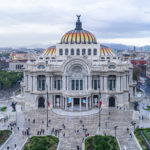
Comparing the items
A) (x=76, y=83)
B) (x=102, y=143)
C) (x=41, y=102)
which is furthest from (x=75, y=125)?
(x=41, y=102)

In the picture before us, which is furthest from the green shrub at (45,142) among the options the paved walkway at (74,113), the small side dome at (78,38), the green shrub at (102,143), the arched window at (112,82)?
the small side dome at (78,38)

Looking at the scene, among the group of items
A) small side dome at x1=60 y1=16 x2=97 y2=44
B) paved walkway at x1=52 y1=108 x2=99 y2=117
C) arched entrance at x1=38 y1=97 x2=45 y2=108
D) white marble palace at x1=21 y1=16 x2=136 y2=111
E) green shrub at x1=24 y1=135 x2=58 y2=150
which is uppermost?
small side dome at x1=60 y1=16 x2=97 y2=44

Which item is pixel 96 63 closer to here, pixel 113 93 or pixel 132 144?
pixel 113 93

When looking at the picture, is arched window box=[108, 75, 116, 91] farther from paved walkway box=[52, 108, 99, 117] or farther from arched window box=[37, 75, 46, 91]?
arched window box=[37, 75, 46, 91]

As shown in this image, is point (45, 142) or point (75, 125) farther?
point (75, 125)

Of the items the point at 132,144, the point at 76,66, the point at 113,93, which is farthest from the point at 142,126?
the point at 76,66

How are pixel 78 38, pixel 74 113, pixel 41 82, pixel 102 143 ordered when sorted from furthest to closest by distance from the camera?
pixel 78 38 → pixel 41 82 → pixel 74 113 → pixel 102 143

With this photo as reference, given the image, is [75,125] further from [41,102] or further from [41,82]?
[41,82]

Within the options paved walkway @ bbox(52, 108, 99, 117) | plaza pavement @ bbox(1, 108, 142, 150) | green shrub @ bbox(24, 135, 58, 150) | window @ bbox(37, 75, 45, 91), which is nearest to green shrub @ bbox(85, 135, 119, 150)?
plaza pavement @ bbox(1, 108, 142, 150)
